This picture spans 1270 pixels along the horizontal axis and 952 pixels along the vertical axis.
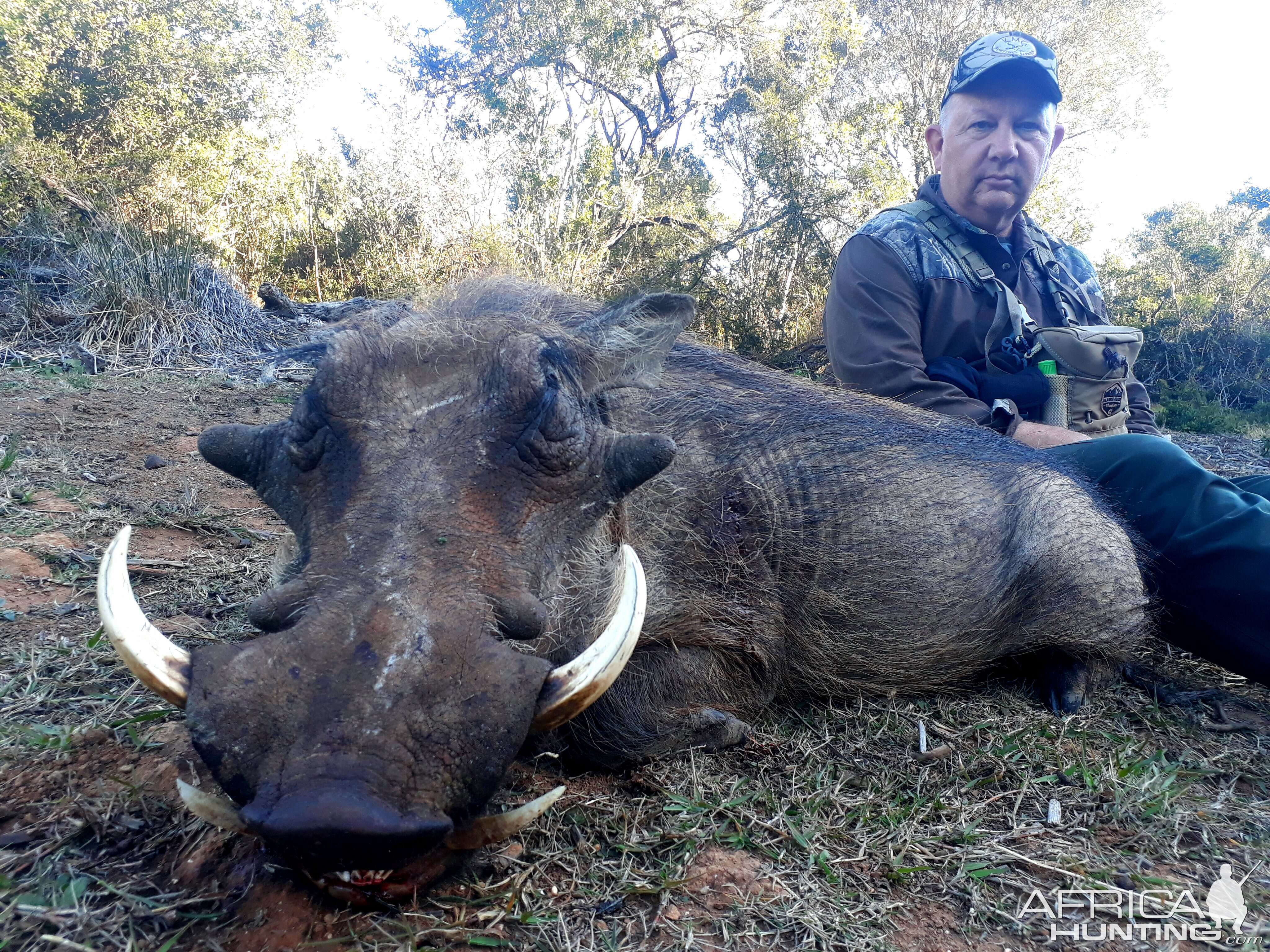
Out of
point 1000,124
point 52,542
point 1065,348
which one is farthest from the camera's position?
point 1000,124

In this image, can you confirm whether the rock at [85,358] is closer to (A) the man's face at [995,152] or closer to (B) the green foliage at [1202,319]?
(A) the man's face at [995,152]

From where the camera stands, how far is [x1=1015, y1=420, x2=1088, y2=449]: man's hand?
329cm

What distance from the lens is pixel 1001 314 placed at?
3.51m

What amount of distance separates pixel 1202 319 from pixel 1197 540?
992cm

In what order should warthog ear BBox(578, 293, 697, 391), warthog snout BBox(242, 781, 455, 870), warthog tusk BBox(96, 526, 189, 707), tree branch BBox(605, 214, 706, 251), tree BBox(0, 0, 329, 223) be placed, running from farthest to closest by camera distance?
tree BBox(0, 0, 329, 223) → tree branch BBox(605, 214, 706, 251) → warthog ear BBox(578, 293, 697, 391) → warthog tusk BBox(96, 526, 189, 707) → warthog snout BBox(242, 781, 455, 870)

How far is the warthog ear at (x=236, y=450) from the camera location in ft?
6.54

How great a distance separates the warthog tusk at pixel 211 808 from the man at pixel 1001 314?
9.77 ft

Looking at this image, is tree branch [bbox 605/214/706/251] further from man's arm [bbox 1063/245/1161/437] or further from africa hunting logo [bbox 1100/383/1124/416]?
africa hunting logo [bbox 1100/383/1124/416]

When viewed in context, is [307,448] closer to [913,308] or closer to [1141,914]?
[1141,914]

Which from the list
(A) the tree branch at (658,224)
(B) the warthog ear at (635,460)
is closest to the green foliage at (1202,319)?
(A) the tree branch at (658,224)

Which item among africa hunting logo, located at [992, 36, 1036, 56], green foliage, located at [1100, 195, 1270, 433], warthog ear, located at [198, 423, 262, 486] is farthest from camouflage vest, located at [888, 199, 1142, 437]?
green foliage, located at [1100, 195, 1270, 433]

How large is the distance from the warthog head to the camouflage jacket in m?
1.59

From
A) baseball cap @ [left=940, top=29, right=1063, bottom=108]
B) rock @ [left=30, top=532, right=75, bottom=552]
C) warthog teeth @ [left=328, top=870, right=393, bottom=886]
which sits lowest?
rock @ [left=30, top=532, right=75, bottom=552]

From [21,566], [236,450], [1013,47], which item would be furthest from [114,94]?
[236,450]
